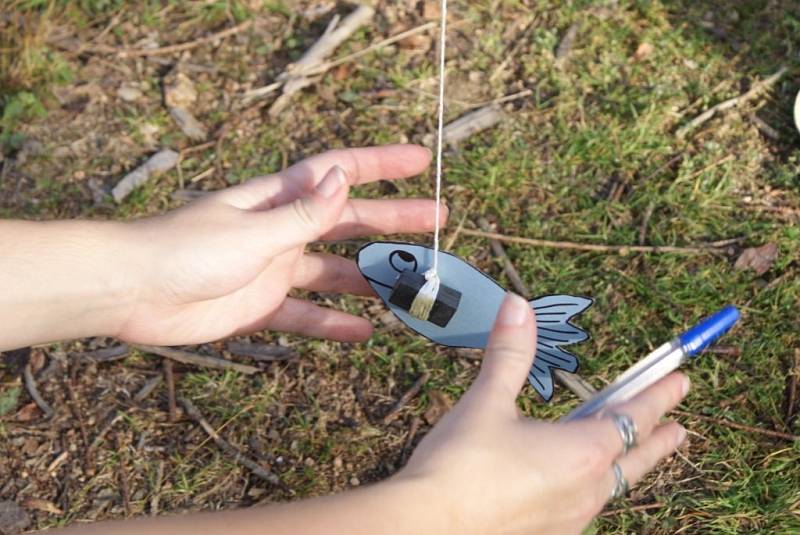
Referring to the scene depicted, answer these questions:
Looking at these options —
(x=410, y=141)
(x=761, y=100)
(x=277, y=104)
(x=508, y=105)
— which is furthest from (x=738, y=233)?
(x=277, y=104)

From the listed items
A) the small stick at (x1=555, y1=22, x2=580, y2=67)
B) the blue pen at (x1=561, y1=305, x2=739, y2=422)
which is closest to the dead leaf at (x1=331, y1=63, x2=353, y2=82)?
the small stick at (x1=555, y1=22, x2=580, y2=67)

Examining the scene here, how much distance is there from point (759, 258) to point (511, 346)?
126 centimetres

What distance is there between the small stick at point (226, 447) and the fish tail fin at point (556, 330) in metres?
0.73

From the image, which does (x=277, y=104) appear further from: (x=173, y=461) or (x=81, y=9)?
(x=173, y=461)

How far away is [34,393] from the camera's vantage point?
2410mm

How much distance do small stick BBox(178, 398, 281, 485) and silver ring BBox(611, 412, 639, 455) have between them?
97 cm

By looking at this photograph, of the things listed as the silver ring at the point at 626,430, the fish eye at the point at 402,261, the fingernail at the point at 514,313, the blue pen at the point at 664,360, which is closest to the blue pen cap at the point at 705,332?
the blue pen at the point at 664,360

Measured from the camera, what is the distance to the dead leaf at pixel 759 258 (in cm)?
250

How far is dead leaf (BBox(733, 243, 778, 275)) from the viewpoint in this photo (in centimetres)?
250

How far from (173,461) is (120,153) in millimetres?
1134

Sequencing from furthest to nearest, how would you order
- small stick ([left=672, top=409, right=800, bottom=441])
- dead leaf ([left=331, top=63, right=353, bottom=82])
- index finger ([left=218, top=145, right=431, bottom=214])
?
dead leaf ([left=331, top=63, right=353, bottom=82]), small stick ([left=672, top=409, right=800, bottom=441]), index finger ([left=218, top=145, right=431, bottom=214])

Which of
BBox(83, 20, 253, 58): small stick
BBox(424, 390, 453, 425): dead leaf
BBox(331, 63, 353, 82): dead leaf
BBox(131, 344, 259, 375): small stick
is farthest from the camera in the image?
BBox(83, 20, 253, 58): small stick

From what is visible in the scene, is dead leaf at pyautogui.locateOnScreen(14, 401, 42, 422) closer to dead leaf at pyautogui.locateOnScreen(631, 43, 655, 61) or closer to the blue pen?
the blue pen

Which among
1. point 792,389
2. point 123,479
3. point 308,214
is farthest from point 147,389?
point 792,389
